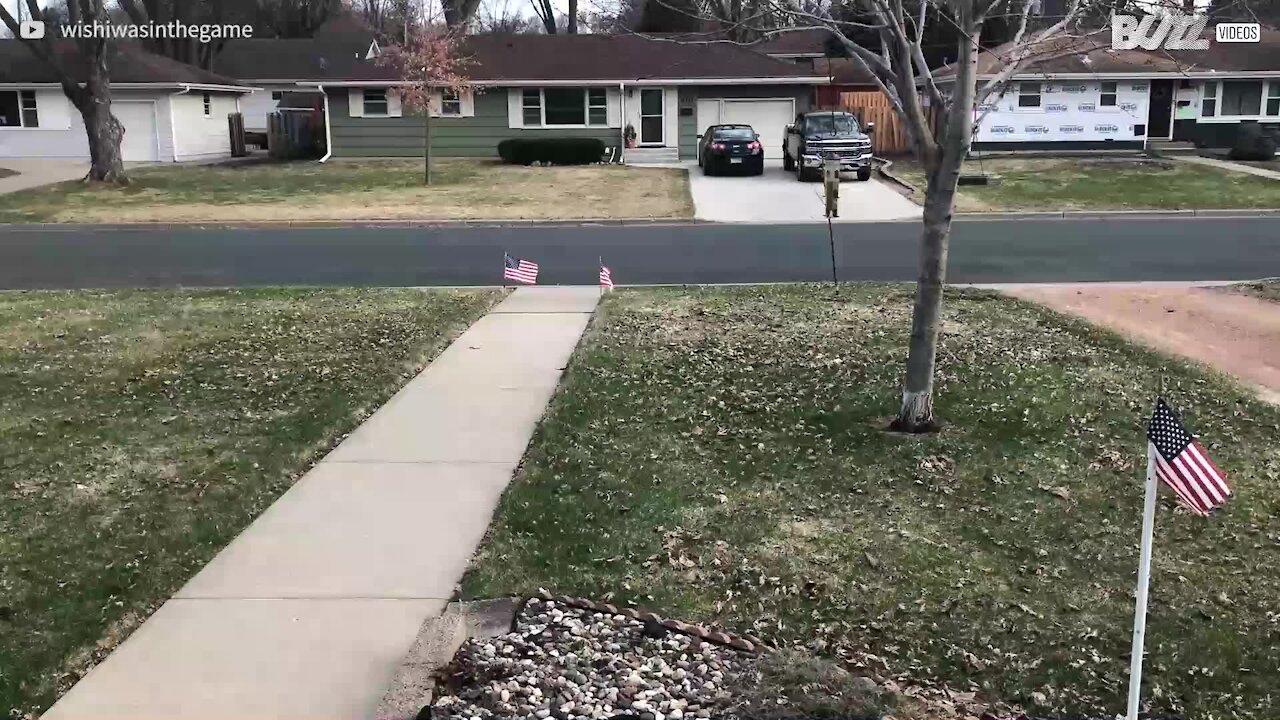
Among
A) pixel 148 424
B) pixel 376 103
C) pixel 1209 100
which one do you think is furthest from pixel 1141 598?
pixel 1209 100

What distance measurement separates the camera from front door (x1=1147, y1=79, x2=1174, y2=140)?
3694 centimetres

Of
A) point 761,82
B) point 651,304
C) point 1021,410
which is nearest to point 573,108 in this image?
point 761,82

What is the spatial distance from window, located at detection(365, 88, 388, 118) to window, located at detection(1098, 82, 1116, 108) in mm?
22565

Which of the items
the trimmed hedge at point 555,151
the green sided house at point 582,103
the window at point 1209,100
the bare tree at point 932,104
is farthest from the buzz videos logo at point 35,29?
the window at point 1209,100

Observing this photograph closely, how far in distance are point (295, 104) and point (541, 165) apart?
21.3 metres

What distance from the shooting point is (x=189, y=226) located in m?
22.3

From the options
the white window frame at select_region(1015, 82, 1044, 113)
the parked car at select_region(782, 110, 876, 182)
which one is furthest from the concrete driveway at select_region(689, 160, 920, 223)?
the white window frame at select_region(1015, 82, 1044, 113)

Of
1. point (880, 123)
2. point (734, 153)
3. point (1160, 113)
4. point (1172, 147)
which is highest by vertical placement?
point (1160, 113)

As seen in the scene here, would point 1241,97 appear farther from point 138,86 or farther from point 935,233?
point 138,86

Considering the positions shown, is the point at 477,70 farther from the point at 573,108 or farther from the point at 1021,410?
the point at 1021,410

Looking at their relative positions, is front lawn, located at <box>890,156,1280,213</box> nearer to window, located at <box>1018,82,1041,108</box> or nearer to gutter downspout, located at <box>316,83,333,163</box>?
window, located at <box>1018,82,1041,108</box>

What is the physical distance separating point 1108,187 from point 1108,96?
1084 centimetres

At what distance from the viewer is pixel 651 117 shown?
36656 millimetres

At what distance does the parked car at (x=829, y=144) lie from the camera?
94.4 ft
